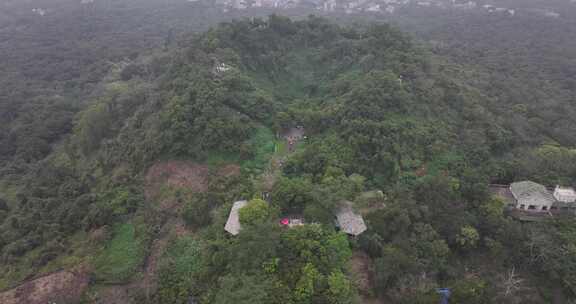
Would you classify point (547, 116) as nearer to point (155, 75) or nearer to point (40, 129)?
point (155, 75)

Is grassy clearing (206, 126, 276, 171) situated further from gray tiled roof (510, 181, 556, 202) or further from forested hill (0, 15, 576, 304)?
gray tiled roof (510, 181, 556, 202)

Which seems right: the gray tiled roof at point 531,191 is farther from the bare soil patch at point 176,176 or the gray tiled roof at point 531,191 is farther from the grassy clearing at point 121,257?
the grassy clearing at point 121,257

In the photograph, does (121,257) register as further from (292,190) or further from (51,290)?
(292,190)

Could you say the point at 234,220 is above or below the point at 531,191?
above

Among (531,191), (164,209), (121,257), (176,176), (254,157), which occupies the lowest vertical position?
(121,257)

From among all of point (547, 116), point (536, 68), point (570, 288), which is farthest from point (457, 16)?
point (570, 288)

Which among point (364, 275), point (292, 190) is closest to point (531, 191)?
point (364, 275)

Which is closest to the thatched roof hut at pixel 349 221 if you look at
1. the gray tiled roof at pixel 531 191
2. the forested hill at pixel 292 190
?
the forested hill at pixel 292 190
